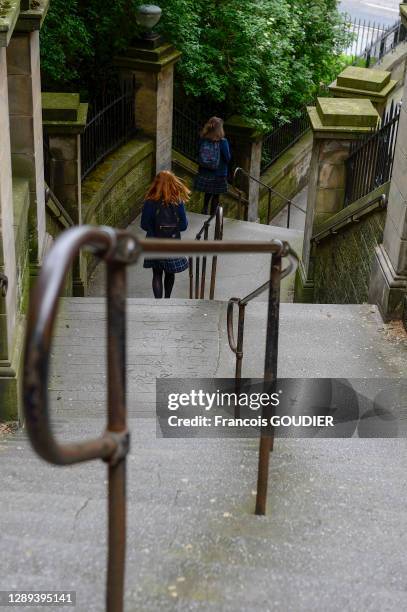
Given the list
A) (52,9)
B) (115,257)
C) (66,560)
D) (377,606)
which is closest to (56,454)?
(115,257)

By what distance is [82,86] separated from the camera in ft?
41.3

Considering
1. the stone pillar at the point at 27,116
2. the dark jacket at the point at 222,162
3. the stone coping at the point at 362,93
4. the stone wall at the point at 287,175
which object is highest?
the stone pillar at the point at 27,116

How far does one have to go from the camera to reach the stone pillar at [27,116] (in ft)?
21.3

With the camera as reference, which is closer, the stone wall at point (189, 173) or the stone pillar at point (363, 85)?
the stone pillar at point (363, 85)

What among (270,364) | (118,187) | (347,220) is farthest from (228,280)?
(270,364)

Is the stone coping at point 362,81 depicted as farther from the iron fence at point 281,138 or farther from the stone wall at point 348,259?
the iron fence at point 281,138

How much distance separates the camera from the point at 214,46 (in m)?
12.6

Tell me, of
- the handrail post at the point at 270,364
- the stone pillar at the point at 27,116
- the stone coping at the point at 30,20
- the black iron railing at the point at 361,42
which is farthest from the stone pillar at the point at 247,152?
the handrail post at the point at 270,364

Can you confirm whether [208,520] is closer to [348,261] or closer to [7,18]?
[7,18]

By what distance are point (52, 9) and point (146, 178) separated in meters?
2.66

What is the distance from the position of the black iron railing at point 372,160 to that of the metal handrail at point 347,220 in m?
0.28

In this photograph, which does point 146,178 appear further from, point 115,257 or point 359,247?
point 115,257

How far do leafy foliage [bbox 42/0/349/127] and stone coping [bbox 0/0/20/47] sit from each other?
6002 millimetres

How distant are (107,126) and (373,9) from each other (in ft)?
65.7
